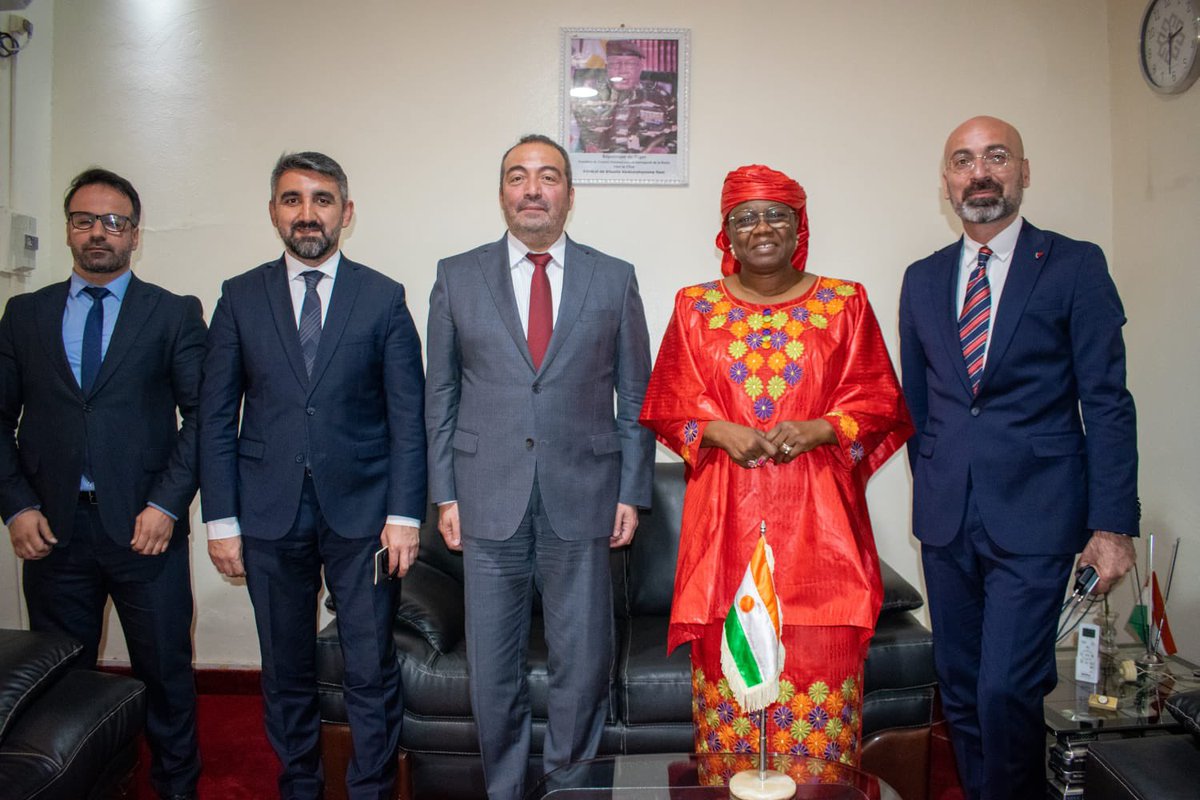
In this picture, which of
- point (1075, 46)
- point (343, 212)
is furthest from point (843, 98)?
point (343, 212)

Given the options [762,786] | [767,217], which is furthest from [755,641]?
[767,217]

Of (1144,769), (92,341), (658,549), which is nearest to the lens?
(1144,769)

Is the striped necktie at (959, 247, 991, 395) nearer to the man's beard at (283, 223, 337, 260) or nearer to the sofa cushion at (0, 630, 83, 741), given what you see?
the man's beard at (283, 223, 337, 260)

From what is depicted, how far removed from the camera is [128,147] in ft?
11.4

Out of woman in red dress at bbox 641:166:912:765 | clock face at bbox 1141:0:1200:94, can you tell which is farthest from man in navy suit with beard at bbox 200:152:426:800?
clock face at bbox 1141:0:1200:94

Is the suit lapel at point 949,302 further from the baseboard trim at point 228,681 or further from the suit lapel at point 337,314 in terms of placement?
the baseboard trim at point 228,681

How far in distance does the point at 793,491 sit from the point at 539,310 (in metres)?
0.81

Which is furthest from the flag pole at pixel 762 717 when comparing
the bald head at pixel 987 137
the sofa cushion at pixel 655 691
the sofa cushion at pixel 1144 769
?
the bald head at pixel 987 137

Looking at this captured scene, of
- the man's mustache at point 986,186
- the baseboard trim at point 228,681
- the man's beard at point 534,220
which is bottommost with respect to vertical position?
the baseboard trim at point 228,681

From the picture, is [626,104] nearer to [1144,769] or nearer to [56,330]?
[56,330]

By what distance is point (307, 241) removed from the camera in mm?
2396

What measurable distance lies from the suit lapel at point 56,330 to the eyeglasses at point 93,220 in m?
0.19

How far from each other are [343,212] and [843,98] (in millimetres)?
1990

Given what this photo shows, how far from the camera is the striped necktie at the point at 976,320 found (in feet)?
7.28
